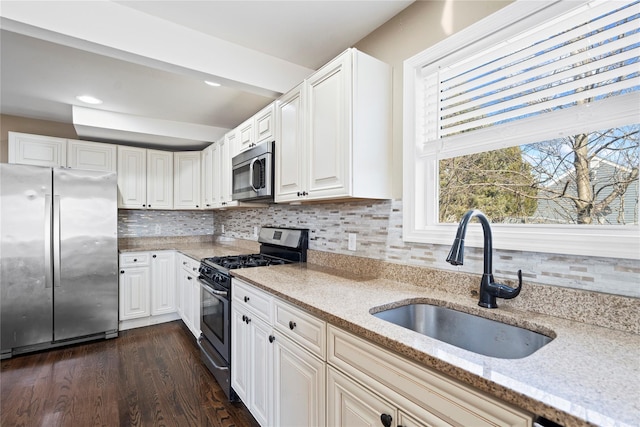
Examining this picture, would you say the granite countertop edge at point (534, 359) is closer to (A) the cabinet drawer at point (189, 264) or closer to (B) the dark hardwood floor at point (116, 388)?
(B) the dark hardwood floor at point (116, 388)

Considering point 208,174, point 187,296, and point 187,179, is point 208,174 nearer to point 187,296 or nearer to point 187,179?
point 187,179

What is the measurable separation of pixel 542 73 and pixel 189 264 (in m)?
3.10

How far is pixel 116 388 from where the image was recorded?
→ 86.0 inches

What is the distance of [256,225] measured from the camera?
3.34m

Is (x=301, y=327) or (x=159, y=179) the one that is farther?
(x=159, y=179)

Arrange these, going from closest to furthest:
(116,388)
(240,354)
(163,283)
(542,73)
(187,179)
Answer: (542,73)
(240,354)
(116,388)
(163,283)
(187,179)

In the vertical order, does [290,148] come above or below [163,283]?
above

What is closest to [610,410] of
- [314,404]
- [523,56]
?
[314,404]

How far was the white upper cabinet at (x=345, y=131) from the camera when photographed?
162 centimetres

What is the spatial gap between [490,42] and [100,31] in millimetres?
1950

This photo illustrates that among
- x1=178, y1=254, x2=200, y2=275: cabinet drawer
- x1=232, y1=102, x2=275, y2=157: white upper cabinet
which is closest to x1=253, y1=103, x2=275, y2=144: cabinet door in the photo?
x1=232, y1=102, x2=275, y2=157: white upper cabinet

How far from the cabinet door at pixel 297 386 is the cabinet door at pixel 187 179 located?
9.70 feet

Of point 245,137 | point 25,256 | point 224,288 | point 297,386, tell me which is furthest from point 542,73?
point 25,256

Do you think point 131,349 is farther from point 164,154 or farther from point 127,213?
point 164,154
